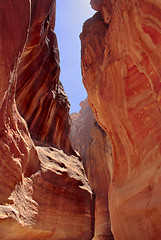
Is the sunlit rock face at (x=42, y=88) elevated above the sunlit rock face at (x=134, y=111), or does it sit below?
above

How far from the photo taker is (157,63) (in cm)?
385

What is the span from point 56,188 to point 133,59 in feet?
15.2

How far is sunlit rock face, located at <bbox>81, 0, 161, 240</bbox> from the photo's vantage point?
3766mm

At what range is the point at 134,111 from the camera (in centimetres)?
497

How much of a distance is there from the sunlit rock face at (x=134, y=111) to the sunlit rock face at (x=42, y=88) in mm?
2666

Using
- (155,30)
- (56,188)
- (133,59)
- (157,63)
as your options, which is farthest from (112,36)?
(56,188)

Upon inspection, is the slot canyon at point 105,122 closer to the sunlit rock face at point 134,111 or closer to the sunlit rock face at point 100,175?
the sunlit rock face at point 134,111

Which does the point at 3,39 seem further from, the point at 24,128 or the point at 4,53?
the point at 24,128

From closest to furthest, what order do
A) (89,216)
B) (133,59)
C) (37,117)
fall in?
(133,59), (89,216), (37,117)

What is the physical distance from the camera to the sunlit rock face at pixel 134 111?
12.4 feet

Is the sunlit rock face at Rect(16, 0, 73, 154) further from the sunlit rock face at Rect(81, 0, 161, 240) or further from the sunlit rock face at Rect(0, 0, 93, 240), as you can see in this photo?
the sunlit rock face at Rect(81, 0, 161, 240)

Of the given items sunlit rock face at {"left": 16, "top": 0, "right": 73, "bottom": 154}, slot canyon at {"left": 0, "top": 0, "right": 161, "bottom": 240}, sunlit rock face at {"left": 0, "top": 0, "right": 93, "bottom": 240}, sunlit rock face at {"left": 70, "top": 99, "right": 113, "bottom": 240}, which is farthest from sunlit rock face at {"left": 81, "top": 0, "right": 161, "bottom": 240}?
sunlit rock face at {"left": 70, "top": 99, "right": 113, "bottom": 240}

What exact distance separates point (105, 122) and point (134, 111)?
5.27ft

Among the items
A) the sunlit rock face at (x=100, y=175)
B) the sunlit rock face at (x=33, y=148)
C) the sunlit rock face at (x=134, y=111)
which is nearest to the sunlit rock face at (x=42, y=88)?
the sunlit rock face at (x=33, y=148)
